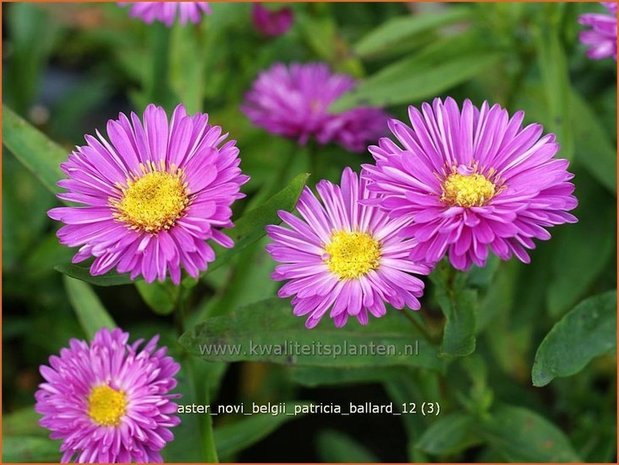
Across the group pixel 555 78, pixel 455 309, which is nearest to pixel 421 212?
pixel 455 309

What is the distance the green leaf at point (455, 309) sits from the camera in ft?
3.32

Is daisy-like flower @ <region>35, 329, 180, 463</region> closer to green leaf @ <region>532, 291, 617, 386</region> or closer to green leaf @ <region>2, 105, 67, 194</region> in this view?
green leaf @ <region>2, 105, 67, 194</region>

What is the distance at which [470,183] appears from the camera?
3.17 feet

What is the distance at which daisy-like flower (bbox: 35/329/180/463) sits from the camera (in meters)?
1.03

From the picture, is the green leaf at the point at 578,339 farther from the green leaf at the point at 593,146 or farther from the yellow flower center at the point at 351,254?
the green leaf at the point at 593,146

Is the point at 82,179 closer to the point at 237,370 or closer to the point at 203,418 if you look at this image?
the point at 203,418

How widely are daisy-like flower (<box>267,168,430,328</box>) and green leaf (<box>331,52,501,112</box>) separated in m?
0.62

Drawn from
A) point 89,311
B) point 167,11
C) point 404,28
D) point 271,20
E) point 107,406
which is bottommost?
point 107,406

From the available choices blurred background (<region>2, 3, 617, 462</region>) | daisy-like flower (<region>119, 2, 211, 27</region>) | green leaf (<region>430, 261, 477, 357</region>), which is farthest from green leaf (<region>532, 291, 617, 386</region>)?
daisy-like flower (<region>119, 2, 211, 27</region>)

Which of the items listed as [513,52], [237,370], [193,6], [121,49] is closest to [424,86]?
[513,52]

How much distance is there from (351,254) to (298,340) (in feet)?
0.58

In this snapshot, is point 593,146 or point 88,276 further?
point 593,146

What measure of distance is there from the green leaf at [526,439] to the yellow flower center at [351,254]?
0.45 m

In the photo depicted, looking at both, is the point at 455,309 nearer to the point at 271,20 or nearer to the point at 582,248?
the point at 582,248
